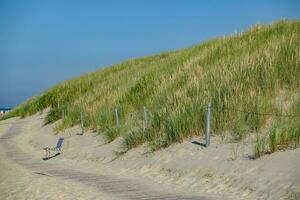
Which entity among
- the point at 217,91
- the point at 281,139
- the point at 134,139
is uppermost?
the point at 217,91

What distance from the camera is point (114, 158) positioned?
16.0 meters

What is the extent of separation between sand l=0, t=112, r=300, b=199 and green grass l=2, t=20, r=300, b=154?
472 millimetres

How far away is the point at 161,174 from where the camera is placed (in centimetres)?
1270

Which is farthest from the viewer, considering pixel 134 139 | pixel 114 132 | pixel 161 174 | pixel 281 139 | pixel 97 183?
pixel 114 132

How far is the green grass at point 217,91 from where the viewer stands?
1318 cm

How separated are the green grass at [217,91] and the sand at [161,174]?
1.55ft

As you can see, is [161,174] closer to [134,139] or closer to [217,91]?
[217,91]

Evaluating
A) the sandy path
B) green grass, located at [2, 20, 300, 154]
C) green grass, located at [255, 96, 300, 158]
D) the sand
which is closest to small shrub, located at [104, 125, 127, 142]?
green grass, located at [2, 20, 300, 154]

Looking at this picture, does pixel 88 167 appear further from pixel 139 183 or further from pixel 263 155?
pixel 263 155

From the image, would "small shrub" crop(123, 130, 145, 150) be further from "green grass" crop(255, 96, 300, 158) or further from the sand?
"green grass" crop(255, 96, 300, 158)

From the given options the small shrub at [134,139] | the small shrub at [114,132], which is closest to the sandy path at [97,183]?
the small shrub at [134,139]

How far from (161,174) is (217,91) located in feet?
10.3

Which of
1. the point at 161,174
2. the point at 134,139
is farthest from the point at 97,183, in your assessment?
the point at 134,139

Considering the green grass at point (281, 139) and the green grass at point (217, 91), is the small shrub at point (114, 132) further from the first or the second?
the green grass at point (281, 139)
